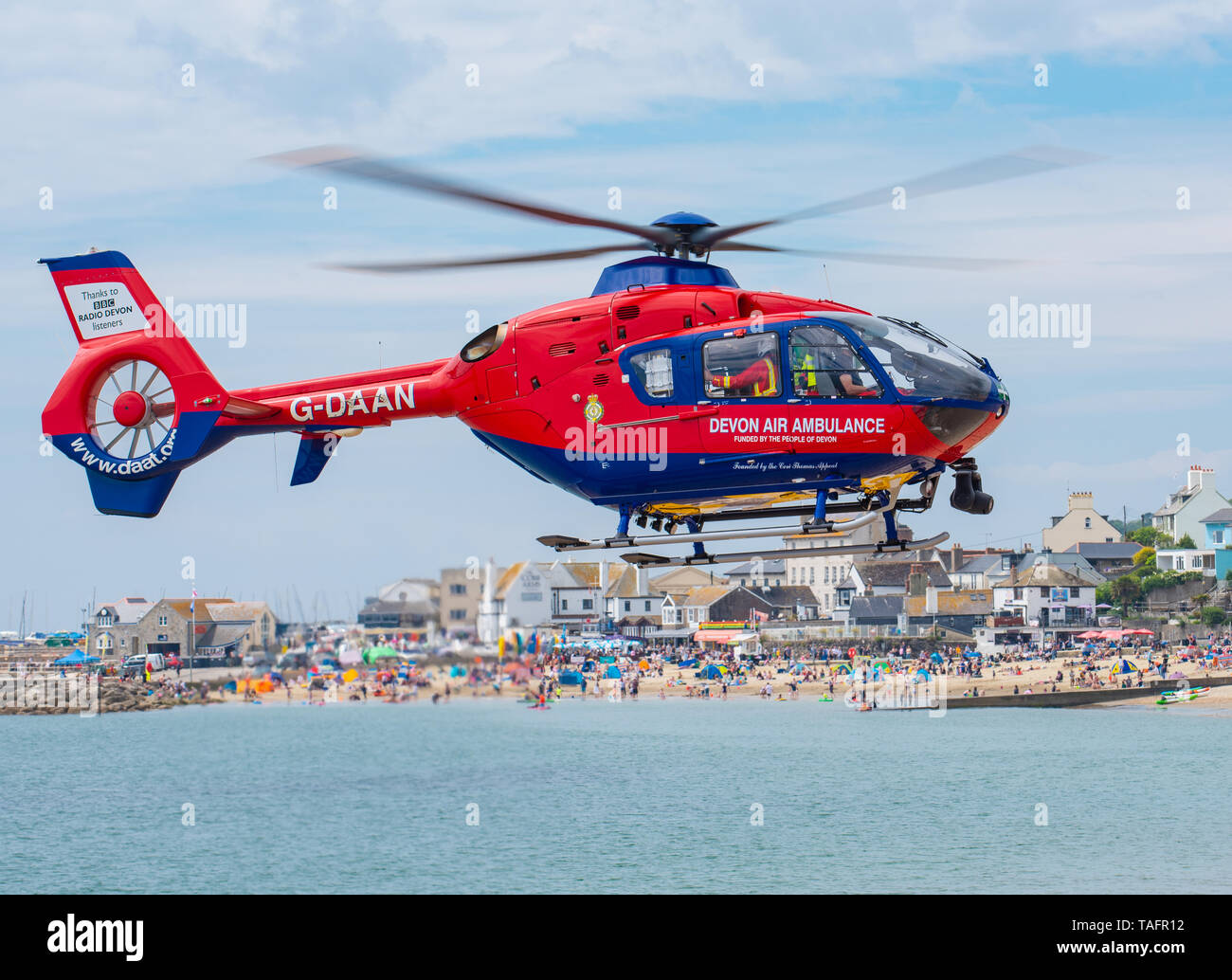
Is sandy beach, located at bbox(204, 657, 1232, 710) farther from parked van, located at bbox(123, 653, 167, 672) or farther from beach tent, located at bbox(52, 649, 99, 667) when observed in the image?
parked van, located at bbox(123, 653, 167, 672)

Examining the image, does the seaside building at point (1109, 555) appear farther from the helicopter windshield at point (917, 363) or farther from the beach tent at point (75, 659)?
the helicopter windshield at point (917, 363)

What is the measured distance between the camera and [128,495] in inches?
713

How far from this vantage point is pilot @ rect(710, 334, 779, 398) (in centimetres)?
1420

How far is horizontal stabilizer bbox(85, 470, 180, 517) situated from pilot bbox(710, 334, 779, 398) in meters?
7.74

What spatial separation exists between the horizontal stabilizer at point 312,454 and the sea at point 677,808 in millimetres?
36938

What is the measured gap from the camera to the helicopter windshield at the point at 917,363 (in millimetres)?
14180

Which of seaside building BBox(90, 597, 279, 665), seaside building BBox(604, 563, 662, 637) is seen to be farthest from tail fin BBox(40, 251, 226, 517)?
seaside building BBox(604, 563, 662, 637)

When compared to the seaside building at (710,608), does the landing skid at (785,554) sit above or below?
above

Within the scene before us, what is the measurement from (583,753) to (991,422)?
87.1 metres

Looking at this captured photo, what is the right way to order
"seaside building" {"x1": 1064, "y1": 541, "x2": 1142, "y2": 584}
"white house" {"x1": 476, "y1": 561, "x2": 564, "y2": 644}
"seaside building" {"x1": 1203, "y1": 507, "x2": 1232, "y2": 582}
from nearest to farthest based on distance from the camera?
"white house" {"x1": 476, "y1": 561, "x2": 564, "y2": 644}, "seaside building" {"x1": 1203, "y1": 507, "x2": 1232, "y2": 582}, "seaside building" {"x1": 1064, "y1": 541, "x2": 1142, "y2": 584}

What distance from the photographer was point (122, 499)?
59.5ft

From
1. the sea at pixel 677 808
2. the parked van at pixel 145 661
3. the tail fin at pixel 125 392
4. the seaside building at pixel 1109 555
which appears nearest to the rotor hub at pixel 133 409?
the tail fin at pixel 125 392

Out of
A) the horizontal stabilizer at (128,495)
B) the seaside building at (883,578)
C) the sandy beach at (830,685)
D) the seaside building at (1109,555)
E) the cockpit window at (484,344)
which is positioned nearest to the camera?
the cockpit window at (484,344)

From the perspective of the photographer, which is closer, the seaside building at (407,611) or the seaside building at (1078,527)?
the seaside building at (407,611)
